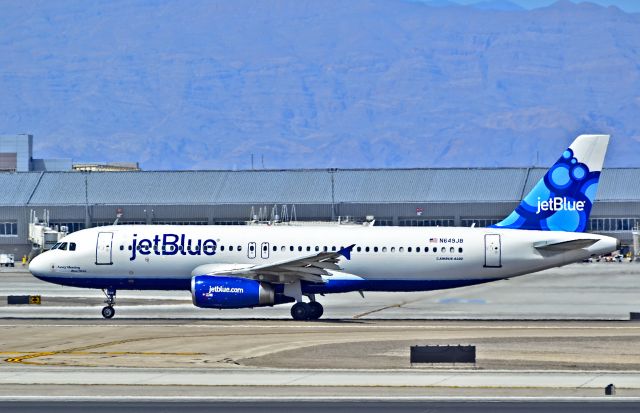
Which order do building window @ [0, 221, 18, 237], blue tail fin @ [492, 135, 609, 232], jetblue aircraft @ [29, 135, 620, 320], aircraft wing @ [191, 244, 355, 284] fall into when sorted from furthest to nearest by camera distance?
building window @ [0, 221, 18, 237] < blue tail fin @ [492, 135, 609, 232] < jetblue aircraft @ [29, 135, 620, 320] < aircraft wing @ [191, 244, 355, 284]

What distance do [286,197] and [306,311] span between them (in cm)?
7611

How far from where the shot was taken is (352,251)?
180ft

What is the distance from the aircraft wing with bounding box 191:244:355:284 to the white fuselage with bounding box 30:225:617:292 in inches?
5.3

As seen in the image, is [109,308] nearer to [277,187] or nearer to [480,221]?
[480,221]

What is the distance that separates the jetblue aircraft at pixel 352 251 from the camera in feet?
179

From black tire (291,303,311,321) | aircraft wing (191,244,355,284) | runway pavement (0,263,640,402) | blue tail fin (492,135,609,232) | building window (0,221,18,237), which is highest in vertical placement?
building window (0,221,18,237)

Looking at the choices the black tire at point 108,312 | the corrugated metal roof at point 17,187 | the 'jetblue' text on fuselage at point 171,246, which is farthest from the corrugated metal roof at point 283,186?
the black tire at point 108,312

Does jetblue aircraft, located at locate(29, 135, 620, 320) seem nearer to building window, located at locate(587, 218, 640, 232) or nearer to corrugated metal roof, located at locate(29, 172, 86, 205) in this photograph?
corrugated metal roof, located at locate(29, 172, 86, 205)

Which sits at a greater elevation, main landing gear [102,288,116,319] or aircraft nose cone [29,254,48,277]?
aircraft nose cone [29,254,48,277]

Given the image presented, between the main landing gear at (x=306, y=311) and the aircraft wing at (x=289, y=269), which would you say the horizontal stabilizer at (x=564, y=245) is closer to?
the aircraft wing at (x=289, y=269)

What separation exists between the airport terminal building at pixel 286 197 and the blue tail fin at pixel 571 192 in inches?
2673

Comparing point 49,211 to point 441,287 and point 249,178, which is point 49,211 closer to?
point 249,178

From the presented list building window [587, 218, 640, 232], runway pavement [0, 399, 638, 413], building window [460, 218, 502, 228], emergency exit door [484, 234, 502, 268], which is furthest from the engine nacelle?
building window [587, 218, 640, 232]

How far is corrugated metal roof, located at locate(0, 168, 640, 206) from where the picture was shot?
128 meters
